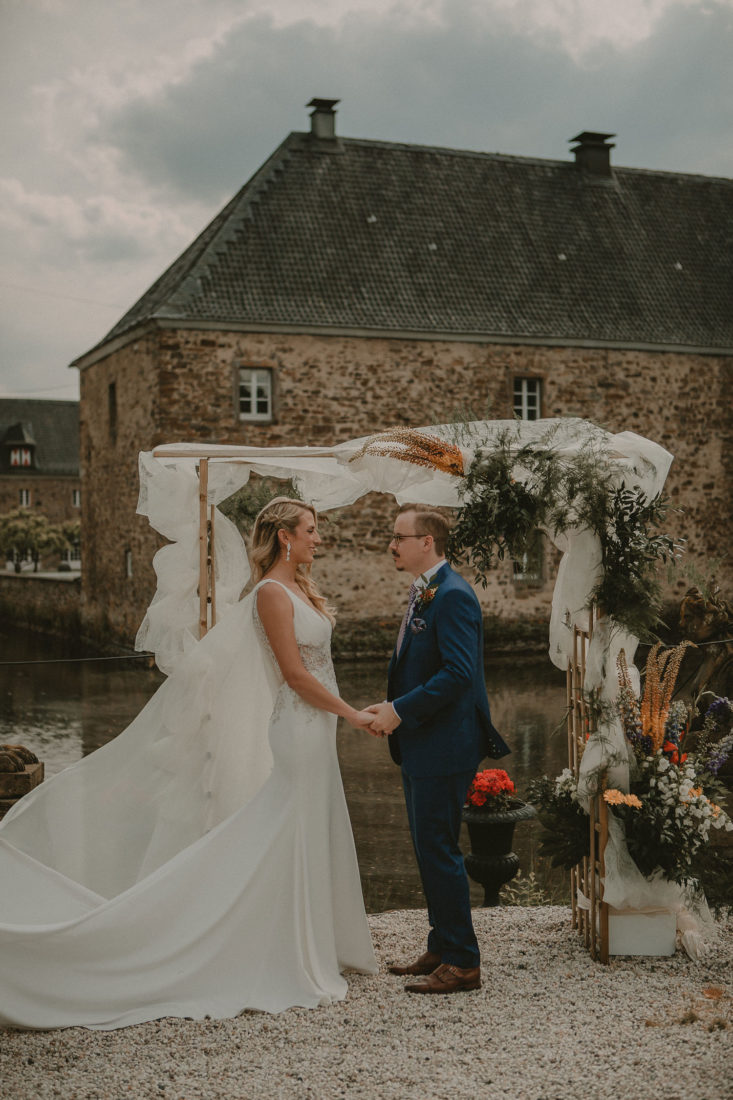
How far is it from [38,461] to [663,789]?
49.1 m

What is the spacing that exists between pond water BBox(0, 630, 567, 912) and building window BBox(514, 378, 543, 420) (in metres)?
4.89

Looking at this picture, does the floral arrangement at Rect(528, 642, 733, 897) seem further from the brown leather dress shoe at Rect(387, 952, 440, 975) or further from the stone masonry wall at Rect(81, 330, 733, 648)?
the stone masonry wall at Rect(81, 330, 733, 648)

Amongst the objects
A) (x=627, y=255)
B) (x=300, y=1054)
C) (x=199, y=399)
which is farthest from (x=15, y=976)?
(x=627, y=255)

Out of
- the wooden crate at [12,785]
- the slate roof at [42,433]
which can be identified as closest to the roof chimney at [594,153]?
the wooden crate at [12,785]

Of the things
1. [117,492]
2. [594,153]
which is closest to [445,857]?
[117,492]

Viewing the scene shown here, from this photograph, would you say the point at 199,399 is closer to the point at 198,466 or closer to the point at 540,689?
the point at 540,689

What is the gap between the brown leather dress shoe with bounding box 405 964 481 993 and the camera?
4.81 meters

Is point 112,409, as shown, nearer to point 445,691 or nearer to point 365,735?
point 365,735

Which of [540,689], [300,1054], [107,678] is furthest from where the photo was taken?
[107,678]

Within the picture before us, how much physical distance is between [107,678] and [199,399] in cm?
505

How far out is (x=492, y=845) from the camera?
21.5 feet

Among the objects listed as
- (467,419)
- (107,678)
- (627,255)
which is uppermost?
(627,255)

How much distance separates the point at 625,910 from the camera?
208 inches

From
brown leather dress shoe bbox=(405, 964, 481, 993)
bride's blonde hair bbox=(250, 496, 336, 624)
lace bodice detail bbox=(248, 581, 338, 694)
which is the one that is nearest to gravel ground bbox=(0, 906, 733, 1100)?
brown leather dress shoe bbox=(405, 964, 481, 993)
